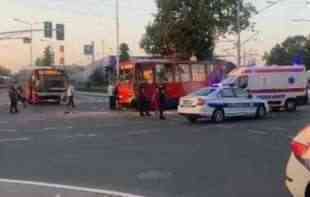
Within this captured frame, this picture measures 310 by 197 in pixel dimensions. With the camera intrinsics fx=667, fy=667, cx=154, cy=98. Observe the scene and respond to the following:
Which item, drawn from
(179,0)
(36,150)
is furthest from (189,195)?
(179,0)

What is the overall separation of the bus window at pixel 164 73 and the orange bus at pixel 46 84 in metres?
14.4

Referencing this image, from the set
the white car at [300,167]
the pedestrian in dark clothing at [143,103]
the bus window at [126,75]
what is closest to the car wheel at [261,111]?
the pedestrian in dark clothing at [143,103]

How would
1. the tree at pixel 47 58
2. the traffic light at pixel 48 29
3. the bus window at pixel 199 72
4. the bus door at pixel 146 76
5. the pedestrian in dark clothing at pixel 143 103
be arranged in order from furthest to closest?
the tree at pixel 47 58
the traffic light at pixel 48 29
the bus window at pixel 199 72
the bus door at pixel 146 76
the pedestrian in dark clothing at pixel 143 103

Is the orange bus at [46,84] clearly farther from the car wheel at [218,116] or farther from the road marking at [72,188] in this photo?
the road marking at [72,188]

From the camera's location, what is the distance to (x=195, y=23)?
53.2 meters

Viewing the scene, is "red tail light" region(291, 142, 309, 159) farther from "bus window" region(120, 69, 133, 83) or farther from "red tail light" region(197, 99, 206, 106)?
"bus window" region(120, 69, 133, 83)

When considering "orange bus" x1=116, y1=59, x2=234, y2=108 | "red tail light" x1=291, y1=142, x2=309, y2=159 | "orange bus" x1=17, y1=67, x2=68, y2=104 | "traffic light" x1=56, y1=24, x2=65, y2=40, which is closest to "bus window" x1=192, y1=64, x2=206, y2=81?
"orange bus" x1=116, y1=59, x2=234, y2=108

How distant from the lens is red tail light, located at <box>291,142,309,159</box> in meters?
6.89

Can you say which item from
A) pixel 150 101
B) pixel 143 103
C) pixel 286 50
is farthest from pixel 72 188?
pixel 286 50

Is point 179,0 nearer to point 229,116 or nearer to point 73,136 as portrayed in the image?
point 229,116

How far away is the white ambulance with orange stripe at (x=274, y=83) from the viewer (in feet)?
110

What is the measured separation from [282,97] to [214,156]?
19579 mm

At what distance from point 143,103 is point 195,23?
22.8 meters

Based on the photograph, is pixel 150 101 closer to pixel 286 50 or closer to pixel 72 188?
pixel 72 188
